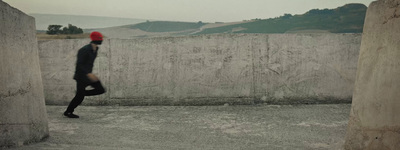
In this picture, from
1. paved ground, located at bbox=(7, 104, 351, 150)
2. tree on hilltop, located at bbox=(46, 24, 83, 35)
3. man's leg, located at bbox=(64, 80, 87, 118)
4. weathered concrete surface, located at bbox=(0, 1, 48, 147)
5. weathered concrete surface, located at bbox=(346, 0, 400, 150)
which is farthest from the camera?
tree on hilltop, located at bbox=(46, 24, 83, 35)

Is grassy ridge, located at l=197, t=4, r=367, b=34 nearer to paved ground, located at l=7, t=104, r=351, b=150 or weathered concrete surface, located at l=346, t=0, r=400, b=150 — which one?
paved ground, located at l=7, t=104, r=351, b=150

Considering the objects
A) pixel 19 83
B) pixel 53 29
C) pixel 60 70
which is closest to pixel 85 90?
pixel 19 83

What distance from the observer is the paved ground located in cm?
321

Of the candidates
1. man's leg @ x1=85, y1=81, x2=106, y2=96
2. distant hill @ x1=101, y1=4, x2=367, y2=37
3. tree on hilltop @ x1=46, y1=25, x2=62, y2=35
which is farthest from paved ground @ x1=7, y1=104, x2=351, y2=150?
distant hill @ x1=101, y1=4, x2=367, y2=37

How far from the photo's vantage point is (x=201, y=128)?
4.00m

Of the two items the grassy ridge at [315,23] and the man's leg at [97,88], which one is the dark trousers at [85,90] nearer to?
the man's leg at [97,88]

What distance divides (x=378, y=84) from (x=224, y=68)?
3292mm

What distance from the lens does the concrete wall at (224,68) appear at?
17.8 feet

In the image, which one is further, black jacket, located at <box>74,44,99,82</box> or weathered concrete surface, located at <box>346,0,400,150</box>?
black jacket, located at <box>74,44,99,82</box>

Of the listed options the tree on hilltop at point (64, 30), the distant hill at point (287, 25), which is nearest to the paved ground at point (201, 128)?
the tree on hilltop at point (64, 30)

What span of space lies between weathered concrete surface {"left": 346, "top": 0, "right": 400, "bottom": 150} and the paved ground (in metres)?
0.53

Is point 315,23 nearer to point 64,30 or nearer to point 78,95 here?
point 64,30

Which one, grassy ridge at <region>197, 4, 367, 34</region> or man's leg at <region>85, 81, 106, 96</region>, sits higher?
grassy ridge at <region>197, 4, 367, 34</region>

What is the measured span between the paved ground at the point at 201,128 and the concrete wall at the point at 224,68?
0.95 ft
